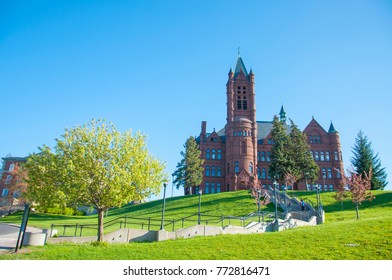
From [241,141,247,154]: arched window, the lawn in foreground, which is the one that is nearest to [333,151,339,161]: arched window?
[241,141,247,154]: arched window

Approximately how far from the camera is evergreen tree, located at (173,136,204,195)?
6188 centimetres

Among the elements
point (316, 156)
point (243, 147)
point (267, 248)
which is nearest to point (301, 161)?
point (243, 147)

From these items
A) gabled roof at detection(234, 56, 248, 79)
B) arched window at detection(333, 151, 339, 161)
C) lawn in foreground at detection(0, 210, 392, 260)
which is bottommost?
lawn in foreground at detection(0, 210, 392, 260)

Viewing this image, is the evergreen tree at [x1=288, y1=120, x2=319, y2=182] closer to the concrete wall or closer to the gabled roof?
the gabled roof

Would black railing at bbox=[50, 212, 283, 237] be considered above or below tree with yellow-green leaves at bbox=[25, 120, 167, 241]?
below

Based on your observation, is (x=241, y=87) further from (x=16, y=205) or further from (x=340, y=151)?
(x=16, y=205)

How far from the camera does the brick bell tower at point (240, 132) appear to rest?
6210 centimetres

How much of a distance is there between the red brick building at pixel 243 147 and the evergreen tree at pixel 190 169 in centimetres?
475

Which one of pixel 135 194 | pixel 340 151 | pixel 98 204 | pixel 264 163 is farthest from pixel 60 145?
pixel 340 151

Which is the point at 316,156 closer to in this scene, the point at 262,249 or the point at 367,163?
the point at 367,163

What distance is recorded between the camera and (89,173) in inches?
761

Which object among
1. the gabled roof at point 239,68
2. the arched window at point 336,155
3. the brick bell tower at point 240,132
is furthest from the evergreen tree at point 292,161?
the gabled roof at point 239,68

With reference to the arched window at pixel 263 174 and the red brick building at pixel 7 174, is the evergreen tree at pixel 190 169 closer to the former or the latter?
the arched window at pixel 263 174

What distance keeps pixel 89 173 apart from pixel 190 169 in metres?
43.0
